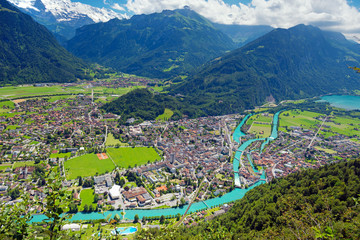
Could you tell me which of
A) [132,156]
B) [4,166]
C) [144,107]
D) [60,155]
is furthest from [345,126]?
[4,166]

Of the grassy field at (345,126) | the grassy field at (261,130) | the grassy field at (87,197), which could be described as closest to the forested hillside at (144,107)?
the grassy field at (261,130)

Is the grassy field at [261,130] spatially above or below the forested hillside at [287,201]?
below

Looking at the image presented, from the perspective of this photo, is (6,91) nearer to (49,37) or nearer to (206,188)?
(49,37)

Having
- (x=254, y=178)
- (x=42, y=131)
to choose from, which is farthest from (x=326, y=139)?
(x=42, y=131)

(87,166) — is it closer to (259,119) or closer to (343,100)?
(259,119)

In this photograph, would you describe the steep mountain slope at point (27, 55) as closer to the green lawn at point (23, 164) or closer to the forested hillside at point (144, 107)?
the forested hillside at point (144, 107)

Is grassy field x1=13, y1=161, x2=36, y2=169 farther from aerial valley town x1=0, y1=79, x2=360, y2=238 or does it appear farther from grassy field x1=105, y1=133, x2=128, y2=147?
grassy field x1=105, y1=133, x2=128, y2=147
